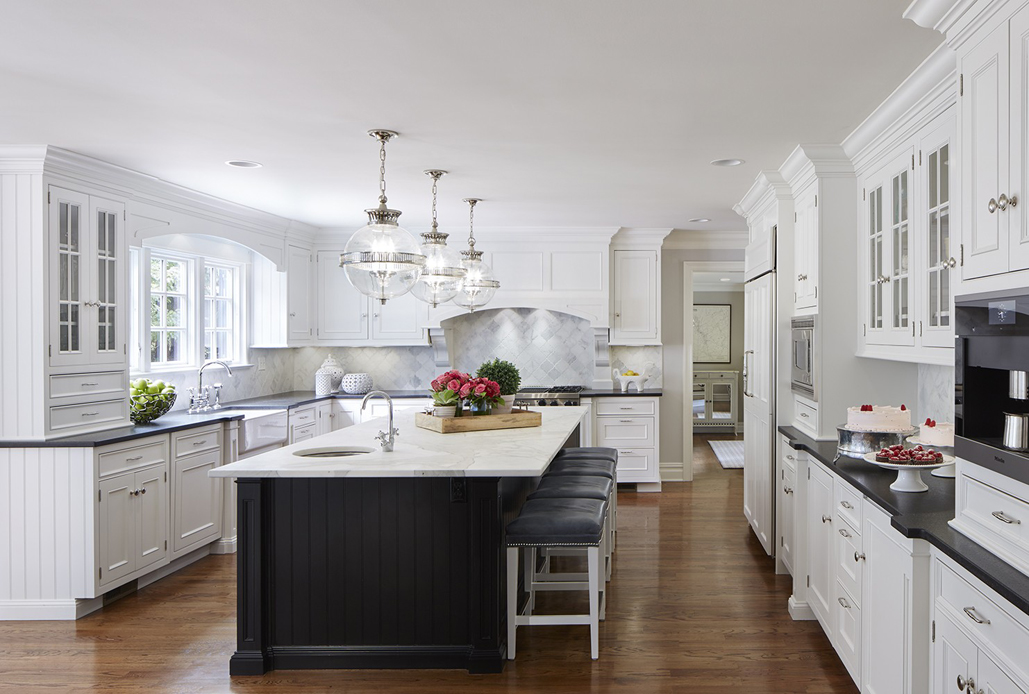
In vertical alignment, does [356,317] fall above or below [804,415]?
above

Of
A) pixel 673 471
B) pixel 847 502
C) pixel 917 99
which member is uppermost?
pixel 917 99

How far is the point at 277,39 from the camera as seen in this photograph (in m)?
2.45

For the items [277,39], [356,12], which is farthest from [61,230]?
[356,12]

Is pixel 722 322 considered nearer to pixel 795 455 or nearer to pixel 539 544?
pixel 795 455

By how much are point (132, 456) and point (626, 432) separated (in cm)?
416

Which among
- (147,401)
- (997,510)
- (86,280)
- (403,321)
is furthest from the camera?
(403,321)

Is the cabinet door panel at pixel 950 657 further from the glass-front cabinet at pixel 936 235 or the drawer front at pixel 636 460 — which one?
the drawer front at pixel 636 460

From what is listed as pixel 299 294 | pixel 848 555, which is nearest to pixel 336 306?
pixel 299 294

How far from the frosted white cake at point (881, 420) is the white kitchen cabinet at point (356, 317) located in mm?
4417

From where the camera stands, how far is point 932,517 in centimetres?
226

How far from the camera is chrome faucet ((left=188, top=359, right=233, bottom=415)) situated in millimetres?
5243

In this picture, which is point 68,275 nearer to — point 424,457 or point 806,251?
point 424,457

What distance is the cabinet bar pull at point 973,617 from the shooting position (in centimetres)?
177

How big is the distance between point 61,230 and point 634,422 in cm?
472
